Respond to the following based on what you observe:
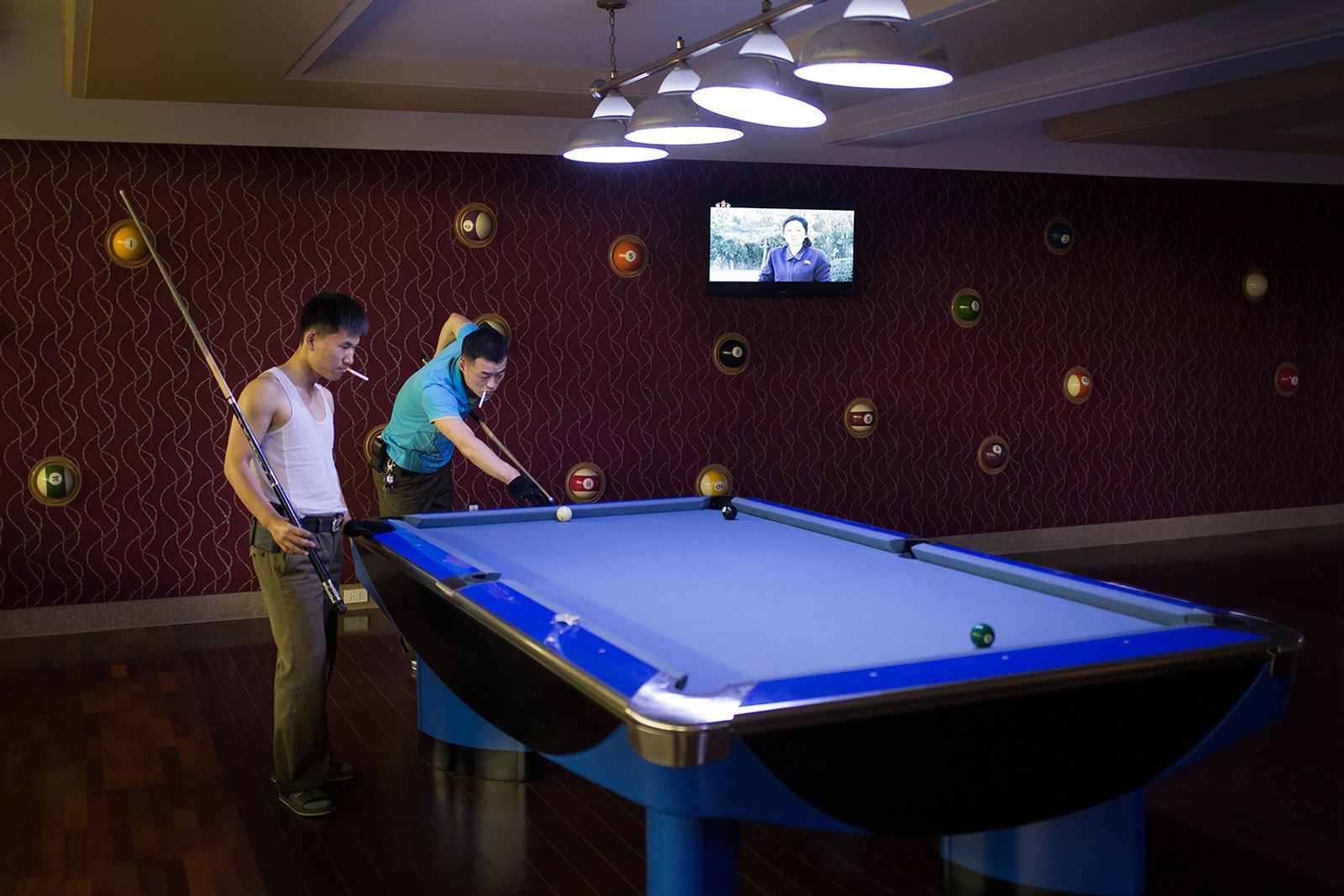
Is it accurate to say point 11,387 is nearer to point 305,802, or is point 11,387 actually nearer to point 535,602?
point 305,802

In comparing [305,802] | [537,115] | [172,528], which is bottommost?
[305,802]

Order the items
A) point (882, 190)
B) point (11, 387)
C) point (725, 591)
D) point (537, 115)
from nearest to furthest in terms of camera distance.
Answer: point (725, 591) → point (11, 387) → point (537, 115) → point (882, 190)

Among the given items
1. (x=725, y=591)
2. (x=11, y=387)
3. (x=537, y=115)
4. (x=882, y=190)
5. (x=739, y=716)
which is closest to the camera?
(x=739, y=716)

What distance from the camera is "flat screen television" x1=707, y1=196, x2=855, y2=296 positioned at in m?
6.09

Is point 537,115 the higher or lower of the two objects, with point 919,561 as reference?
higher

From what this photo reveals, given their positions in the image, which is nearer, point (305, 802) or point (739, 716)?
point (739, 716)

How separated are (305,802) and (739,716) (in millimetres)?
1839

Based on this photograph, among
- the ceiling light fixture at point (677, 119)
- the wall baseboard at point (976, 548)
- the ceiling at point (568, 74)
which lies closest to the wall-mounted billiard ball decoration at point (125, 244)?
the ceiling at point (568, 74)

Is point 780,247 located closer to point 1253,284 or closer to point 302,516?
point 1253,284

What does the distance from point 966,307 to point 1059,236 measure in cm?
72

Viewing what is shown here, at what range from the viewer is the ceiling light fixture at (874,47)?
2.28m

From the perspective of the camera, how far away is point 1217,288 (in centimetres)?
734

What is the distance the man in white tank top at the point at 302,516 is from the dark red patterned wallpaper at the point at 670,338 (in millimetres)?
2245

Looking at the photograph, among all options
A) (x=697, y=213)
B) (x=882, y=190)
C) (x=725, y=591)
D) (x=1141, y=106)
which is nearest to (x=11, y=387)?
(x=697, y=213)
